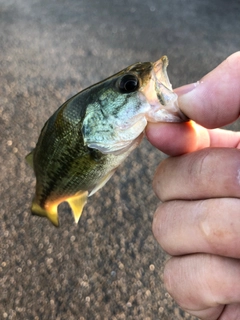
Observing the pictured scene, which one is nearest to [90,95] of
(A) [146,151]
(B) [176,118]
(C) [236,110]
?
(B) [176,118]

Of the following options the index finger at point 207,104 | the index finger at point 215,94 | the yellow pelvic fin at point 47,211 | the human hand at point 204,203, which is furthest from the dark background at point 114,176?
the index finger at point 215,94

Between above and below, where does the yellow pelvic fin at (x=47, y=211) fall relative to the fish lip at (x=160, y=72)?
below

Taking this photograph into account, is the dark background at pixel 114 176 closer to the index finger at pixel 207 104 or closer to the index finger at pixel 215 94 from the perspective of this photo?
the index finger at pixel 207 104

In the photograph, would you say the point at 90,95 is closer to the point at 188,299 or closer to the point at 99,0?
the point at 188,299

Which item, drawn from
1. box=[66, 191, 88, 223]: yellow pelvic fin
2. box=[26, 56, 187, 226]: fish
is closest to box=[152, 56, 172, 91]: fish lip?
box=[26, 56, 187, 226]: fish

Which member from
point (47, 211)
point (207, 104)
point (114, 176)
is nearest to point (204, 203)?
point (207, 104)

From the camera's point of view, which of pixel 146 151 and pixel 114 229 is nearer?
pixel 114 229

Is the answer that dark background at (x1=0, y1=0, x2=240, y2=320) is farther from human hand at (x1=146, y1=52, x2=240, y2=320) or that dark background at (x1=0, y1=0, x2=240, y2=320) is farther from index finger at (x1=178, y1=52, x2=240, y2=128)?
index finger at (x1=178, y1=52, x2=240, y2=128)
